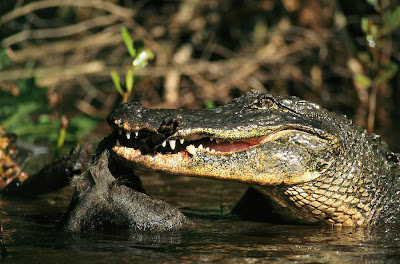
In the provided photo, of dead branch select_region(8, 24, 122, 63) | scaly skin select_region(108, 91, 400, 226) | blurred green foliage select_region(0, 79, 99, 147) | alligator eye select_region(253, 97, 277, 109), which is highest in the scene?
dead branch select_region(8, 24, 122, 63)

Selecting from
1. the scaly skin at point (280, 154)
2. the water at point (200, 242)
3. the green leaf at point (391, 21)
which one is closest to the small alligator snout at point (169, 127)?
the scaly skin at point (280, 154)

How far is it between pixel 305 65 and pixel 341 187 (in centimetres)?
613

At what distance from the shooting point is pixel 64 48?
8969 mm

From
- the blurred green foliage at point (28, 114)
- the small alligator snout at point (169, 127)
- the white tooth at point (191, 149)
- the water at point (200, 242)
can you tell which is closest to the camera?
the water at point (200, 242)

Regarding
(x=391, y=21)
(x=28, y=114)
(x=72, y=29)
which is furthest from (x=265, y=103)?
(x=72, y=29)

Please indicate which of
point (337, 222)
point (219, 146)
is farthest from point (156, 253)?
point (337, 222)

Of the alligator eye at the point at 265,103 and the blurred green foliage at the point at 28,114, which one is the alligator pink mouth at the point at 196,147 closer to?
the alligator eye at the point at 265,103

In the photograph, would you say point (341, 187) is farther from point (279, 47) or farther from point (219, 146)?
point (279, 47)

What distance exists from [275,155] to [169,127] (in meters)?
0.78

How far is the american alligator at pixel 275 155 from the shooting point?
311 centimetres

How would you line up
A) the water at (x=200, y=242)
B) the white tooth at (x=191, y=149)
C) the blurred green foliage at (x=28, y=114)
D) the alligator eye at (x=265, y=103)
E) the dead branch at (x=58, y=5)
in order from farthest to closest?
the dead branch at (x=58, y=5)
the blurred green foliage at (x=28, y=114)
the alligator eye at (x=265, y=103)
the white tooth at (x=191, y=149)
the water at (x=200, y=242)

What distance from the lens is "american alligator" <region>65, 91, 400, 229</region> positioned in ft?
10.2

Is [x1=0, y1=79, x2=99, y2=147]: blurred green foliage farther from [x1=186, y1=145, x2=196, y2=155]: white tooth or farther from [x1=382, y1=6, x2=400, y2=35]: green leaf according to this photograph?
[x1=382, y1=6, x2=400, y2=35]: green leaf

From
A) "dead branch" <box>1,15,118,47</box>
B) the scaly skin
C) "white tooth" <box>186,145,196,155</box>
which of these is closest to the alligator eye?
the scaly skin
